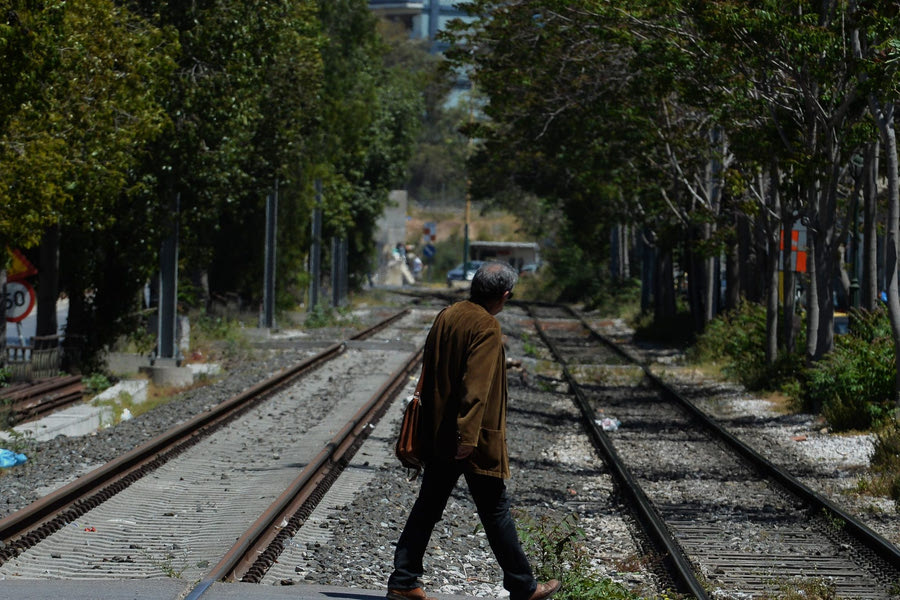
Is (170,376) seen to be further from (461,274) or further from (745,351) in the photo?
(461,274)

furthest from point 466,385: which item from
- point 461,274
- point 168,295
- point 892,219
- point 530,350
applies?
point 461,274

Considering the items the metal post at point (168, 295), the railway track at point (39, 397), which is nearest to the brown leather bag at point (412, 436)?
the railway track at point (39, 397)

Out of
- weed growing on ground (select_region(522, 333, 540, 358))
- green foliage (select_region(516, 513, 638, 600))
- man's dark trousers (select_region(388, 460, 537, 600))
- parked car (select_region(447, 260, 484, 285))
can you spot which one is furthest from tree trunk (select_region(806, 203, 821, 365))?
parked car (select_region(447, 260, 484, 285))

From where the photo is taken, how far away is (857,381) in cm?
1577

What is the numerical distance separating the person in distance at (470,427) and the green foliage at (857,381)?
31.9ft

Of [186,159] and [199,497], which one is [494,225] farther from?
[199,497]

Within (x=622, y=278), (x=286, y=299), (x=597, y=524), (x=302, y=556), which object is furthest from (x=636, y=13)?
(x=622, y=278)

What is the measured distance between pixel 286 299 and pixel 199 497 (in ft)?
88.1

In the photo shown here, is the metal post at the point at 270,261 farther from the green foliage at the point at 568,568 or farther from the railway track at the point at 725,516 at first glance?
the green foliage at the point at 568,568

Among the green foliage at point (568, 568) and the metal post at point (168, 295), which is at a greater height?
the metal post at point (168, 295)

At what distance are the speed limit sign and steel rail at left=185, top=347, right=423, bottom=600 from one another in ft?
17.8

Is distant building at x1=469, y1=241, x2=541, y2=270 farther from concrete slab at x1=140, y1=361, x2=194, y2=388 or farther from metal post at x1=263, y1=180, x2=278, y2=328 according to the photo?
concrete slab at x1=140, y1=361, x2=194, y2=388

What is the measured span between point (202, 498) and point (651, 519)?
381 cm

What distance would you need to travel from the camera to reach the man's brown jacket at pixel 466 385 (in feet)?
20.1
